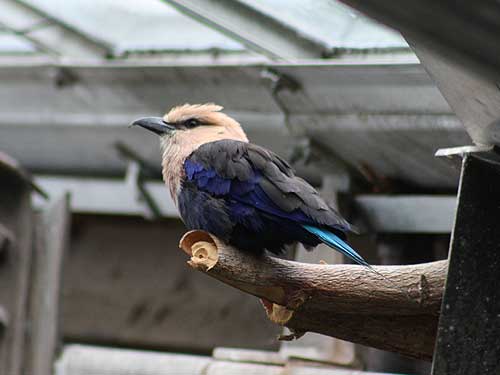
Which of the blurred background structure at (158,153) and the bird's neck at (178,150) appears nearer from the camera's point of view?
the bird's neck at (178,150)

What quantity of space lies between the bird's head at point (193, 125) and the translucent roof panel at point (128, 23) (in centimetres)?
135

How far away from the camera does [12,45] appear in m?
6.71

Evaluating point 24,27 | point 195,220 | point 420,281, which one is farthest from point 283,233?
point 24,27

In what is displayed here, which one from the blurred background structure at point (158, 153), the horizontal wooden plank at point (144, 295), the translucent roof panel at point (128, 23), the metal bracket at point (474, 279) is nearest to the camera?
the metal bracket at point (474, 279)

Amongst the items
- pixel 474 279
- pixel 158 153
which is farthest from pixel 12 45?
pixel 474 279

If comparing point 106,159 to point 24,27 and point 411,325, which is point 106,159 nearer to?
point 24,27

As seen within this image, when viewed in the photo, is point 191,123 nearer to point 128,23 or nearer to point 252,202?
point 252,202

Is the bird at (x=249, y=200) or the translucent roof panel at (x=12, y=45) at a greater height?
the translucent roof panel at (x=12, y=45)

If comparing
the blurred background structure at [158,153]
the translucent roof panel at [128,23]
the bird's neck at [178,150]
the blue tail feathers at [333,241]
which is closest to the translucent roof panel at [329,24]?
the blurred background structure at [158,153]

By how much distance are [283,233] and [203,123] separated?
844 millimetres

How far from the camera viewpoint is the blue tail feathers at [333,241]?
3.59m

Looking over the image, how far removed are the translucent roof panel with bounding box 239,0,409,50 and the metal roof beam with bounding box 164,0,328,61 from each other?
0.13 ft

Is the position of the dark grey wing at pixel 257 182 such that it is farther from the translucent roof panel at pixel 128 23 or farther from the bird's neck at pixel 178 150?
the translucent roof panel at pixel 128 23

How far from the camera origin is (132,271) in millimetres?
7289
